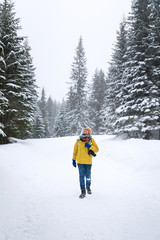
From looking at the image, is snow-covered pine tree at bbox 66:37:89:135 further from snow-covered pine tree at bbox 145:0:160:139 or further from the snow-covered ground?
the snow-covered ground

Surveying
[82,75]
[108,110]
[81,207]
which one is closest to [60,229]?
[81,207]

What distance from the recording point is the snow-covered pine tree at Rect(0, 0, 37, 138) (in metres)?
11.3

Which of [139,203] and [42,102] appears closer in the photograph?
[139,203]

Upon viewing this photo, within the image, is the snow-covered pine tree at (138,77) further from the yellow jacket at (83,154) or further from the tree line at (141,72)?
the yellow jacket at (83,154)

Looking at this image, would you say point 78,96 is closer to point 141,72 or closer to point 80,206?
point 141,72

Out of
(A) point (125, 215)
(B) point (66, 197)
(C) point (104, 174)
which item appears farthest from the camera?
(C) point (104, 174)

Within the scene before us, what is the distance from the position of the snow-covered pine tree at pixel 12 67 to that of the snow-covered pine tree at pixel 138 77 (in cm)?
823

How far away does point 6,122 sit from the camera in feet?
38.2

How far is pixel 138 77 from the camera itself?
1166cm

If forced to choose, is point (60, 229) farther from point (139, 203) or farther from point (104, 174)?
point (104, 174)

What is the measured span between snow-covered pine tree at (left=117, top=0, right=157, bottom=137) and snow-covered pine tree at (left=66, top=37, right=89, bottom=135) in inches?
616

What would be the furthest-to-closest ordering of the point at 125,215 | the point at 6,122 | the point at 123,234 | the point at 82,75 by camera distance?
the point at 82,75 → the point at 6,122 → the point at 125,215 → the point at 123,234

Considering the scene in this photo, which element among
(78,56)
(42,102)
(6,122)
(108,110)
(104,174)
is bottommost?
(104,174)

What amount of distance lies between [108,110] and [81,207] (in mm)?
13373
